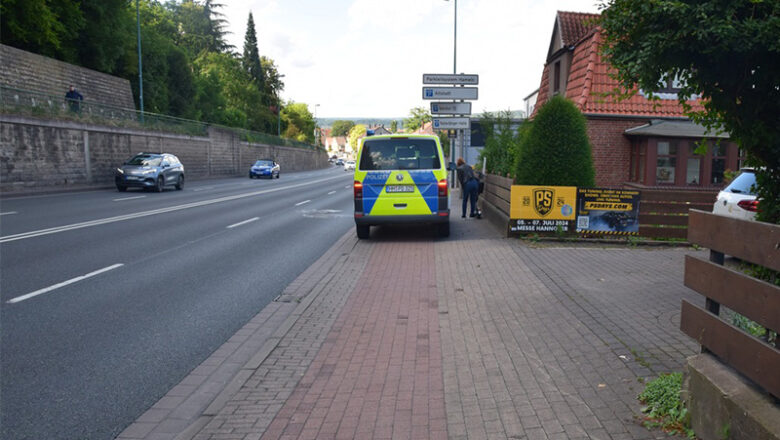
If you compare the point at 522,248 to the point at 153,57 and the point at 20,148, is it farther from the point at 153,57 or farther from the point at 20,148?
the point at 153,57

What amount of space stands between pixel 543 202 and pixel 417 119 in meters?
100

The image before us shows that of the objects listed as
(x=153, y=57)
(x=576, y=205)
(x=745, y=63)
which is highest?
(x=153, y=57)

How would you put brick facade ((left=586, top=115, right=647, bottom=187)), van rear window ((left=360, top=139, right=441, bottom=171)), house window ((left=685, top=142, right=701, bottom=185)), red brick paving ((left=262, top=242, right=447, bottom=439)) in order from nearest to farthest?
red brick paving ((left=262, top=242, right=447, bottom=439)) → van rear window ((left=360, top=139, right=441, bottom=171)) → house window ((left=685, top=142, right=701, bottom=185)) → brick facade ((left=586, top=115, right=647, bottom=187))

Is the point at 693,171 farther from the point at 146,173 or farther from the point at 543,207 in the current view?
the point at 146,173

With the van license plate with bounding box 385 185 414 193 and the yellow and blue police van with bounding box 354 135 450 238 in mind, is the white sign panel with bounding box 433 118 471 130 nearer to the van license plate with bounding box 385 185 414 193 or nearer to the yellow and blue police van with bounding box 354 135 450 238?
the yellow and blue police van with bounding box 354 135 450 238

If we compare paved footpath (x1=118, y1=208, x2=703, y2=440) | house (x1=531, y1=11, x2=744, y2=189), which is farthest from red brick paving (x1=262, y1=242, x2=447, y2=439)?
house (x1=531, y1=11, x2=744, y2=189)

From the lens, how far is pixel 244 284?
7.98m

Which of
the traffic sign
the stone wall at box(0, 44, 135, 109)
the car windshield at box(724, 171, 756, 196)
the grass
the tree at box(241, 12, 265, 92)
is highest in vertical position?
the tree at box(241, 12, 265, 92)

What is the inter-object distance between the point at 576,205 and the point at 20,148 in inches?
886

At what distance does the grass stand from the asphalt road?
3377 millimetres

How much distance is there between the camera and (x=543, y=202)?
11633 millimetres

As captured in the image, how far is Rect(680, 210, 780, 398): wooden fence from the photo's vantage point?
279 cm

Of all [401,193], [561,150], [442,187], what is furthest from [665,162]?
[401,193]

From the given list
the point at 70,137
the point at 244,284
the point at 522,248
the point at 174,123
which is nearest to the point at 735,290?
the point at 244,284
